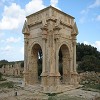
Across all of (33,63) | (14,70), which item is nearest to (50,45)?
(33,63)

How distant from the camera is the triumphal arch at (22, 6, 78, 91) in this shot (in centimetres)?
1231

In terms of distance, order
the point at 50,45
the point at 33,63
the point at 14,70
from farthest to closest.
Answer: the point at 14,70 < the point at 33,63 < the point at 50,45

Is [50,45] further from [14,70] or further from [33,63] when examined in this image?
[14,70]

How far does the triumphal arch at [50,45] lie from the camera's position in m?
12.3

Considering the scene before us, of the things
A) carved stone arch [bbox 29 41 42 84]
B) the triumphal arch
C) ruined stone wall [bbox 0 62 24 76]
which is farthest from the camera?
ruined stone wall [bbox 0 62 24 76]

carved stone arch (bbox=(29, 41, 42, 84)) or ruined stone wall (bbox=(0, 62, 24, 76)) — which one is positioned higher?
carved stone arch (bbox=(29, 41, 42, 84))

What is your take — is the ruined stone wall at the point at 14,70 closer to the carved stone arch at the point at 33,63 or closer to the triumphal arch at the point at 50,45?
the carved stone arch at the point at 33,63

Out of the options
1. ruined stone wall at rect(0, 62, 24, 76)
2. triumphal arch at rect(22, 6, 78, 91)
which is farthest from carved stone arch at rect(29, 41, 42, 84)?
ruined stone wall at rect(0, 62, 24, 76)

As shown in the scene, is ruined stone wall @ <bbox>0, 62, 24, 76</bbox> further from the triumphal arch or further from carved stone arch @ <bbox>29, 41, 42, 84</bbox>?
the triumphal arch

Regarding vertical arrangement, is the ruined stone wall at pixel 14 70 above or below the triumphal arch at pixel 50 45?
below

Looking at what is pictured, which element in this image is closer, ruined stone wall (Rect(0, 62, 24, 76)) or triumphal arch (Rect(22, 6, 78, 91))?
triumphal arch (Rect(22, 6, 78, 91))

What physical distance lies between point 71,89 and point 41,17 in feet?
20.1

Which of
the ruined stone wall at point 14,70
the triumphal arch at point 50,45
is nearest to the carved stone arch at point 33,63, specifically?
the triumphal arch at point 50,45

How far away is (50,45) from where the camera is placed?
12.4 meters
